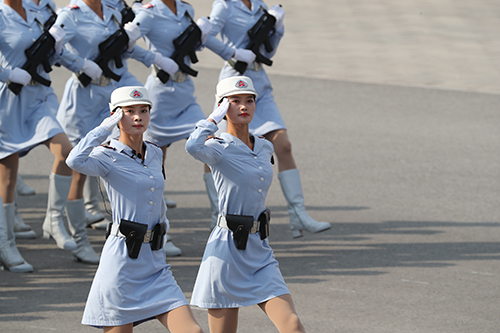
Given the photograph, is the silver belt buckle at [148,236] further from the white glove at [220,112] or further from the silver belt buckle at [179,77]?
the silver belt buckle at [179,77]

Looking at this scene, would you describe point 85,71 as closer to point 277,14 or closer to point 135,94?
point 277,14

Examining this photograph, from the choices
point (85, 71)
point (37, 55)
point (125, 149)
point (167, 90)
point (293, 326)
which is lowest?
point (167, 90)

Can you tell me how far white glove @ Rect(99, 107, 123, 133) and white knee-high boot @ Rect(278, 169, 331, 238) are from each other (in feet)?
10.2

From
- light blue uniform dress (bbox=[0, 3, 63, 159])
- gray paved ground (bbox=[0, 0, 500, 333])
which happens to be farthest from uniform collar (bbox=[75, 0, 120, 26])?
gray paved ground (bbox=[0, 0, 500, 333])

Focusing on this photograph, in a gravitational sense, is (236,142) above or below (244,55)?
above

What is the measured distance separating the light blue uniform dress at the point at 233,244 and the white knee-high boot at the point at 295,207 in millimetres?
2569

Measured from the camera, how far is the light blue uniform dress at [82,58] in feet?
24.8

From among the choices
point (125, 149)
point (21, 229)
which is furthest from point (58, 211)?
point (125, 149)

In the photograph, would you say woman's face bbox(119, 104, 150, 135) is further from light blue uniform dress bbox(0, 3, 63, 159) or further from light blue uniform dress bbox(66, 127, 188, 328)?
light blue uniform dress bbox(0, 3, 63, 159)

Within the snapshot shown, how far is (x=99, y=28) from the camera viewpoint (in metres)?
7.66

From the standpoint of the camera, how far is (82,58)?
764cm

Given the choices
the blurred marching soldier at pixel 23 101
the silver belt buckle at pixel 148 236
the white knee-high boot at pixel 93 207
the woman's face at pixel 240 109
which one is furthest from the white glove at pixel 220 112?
the white knee-high boot at pixel 93 207

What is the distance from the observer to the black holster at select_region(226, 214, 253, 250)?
191 inches

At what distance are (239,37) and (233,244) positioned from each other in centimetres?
367
